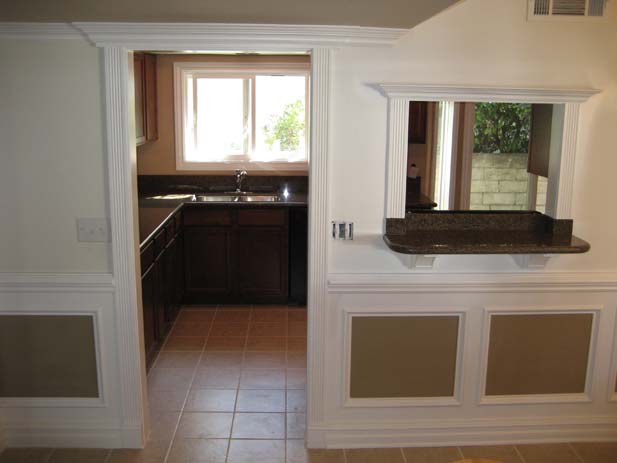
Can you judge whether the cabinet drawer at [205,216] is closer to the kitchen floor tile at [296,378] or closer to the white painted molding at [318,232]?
the kitchen floor tile at [296,378]

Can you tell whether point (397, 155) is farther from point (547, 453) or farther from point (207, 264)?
point (207, 264)

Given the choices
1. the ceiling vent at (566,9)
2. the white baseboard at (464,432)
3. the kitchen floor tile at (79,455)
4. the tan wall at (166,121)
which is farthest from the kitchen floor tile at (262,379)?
the ceiling vent at (566,9)

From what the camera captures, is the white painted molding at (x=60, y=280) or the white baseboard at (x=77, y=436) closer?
the white painted molding at (x=60, y=280)

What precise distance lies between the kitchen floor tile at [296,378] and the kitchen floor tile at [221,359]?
0.37 m

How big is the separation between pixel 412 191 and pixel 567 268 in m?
0.88

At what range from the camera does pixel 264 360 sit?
441 cm

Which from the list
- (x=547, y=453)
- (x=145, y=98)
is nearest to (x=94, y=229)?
(x=145, y=98)

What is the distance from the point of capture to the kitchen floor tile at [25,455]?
320cm

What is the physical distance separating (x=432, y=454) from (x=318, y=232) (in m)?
1.28

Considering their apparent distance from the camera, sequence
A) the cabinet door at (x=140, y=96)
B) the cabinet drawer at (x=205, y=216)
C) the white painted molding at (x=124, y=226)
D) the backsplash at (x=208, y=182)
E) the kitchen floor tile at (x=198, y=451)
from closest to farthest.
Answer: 1. the white painted molding at (x=124, y=226)
2. the kitchen floor tile at (x=198, y=451)
3. the cabinet door at (x=140, y=96)
4. the cabinet drawer at (x=205, y=216)
5. the backsplash at (x=208, y=182)

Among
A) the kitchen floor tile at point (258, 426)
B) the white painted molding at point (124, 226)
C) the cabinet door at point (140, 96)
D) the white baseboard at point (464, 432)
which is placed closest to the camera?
the white painted molding at point (124, 226)

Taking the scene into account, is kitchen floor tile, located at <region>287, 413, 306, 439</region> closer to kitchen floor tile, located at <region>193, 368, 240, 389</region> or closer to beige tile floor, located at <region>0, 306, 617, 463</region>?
beige tile floor, located at <region>0, 306, 617, 463</region>

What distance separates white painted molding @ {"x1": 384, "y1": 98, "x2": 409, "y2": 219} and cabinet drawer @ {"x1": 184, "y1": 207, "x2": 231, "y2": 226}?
2.37 metres

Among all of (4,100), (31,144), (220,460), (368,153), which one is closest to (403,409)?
(220,460)
